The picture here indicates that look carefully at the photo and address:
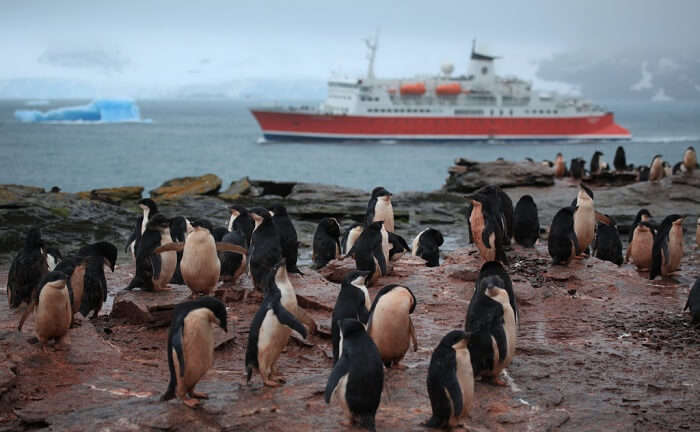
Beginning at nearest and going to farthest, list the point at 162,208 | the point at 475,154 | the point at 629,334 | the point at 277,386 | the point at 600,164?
1. the point at 277,386
2. the point at 629,334
3. the point at 162,208
4. the point at 600,164
5. the point at 475,154

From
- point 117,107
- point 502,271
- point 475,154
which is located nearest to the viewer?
point 502,271

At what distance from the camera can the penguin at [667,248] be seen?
10.0 meters

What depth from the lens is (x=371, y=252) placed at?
857 centimetres

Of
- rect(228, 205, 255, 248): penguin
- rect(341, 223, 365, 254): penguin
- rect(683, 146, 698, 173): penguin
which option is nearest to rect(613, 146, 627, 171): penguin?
rect(683, 146, 698, 173): penguin

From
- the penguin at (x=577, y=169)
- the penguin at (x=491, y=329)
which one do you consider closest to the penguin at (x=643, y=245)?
the penguin at (x=491, y=329)

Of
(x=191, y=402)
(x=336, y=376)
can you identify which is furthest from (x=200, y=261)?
(x=336, y=376)

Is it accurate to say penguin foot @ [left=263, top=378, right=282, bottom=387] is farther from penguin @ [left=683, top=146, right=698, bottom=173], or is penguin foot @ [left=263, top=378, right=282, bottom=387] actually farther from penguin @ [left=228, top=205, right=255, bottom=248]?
penguin @ [left=683, top=146, right=698, bottom=173]

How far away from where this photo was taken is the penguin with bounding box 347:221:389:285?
8.55 metres

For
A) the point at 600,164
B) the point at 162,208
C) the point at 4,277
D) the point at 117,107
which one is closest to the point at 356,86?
the point at 117,107

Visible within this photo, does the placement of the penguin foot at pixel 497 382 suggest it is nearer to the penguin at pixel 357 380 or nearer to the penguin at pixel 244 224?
the penguin at pixel 357 380

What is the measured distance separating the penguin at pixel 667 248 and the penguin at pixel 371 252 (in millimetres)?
3705

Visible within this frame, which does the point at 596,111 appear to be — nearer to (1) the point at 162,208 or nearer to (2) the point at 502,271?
(1) the point at 162,208

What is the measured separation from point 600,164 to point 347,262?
18406 millimetres

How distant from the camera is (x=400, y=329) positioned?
5.75 m
